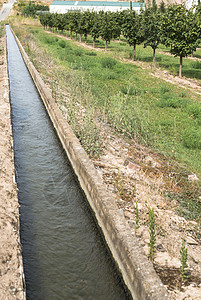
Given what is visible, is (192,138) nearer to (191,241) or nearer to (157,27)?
(191,241)

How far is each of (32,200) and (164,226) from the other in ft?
7.69

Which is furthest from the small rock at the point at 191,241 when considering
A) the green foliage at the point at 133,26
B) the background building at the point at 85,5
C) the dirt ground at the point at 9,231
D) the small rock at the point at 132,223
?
the background building at the point at 85,5

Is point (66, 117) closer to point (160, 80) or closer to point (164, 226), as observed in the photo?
point (164, 226)

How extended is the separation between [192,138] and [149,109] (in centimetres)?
312

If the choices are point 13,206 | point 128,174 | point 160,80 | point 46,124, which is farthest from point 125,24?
point 13,206

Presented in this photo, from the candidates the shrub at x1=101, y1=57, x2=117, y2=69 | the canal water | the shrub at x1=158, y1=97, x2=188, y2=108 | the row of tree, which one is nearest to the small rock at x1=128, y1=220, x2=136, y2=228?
the canal water

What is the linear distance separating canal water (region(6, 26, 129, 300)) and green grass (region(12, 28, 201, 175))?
1.82 metres

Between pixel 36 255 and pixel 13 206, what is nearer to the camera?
pixel 36 255

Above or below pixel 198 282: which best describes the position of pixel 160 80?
above

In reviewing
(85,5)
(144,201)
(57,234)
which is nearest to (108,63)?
(144,201)

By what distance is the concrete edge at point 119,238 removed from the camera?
129 inches

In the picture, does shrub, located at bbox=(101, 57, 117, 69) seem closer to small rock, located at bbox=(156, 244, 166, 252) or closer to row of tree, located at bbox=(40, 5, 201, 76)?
row of tree, located at bbox=(40, 5, 201, 76)

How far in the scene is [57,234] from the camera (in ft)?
15.6

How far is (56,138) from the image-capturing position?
8.49m
